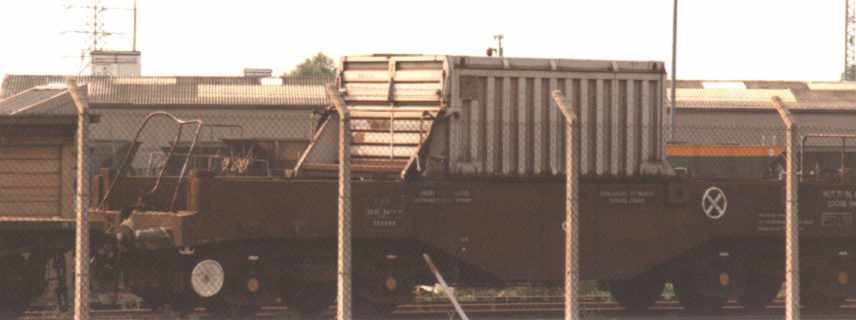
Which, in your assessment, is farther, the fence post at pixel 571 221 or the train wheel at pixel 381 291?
the train wheel at pixel 381 291

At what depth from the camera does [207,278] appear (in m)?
20.8

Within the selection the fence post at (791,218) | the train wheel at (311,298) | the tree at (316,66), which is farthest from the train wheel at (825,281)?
the tree at (316,66)

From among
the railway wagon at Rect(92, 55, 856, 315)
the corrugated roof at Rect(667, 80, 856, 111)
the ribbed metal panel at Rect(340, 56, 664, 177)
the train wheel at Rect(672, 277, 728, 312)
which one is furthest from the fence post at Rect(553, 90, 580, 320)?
the corrugated roof at Rect(667, 80, 856, 111)

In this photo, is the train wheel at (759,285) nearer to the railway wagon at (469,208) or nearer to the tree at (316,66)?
the railway wagon at (469,208)

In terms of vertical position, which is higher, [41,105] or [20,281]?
[41,105]

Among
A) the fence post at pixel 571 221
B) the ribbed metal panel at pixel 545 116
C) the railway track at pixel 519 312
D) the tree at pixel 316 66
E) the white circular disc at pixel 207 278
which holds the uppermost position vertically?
the tree at pixel 316 66

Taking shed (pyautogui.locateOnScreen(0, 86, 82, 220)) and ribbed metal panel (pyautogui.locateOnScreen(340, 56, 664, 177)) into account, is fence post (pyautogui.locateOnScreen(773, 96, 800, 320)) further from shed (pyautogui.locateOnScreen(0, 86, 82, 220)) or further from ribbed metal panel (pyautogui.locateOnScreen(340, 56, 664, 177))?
shed (pyautogui.locateOnScreen(0, 86, 82, 220))

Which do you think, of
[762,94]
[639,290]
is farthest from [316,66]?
[639,290]

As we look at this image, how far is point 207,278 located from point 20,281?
2.17 metres

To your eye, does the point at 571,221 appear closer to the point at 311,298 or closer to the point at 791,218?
the point at 791,218

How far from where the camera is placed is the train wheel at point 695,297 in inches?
906

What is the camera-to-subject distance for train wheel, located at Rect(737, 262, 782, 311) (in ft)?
76.2

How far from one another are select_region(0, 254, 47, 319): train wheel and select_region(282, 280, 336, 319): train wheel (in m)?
2.96

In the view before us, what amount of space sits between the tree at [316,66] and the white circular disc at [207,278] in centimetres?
10974
